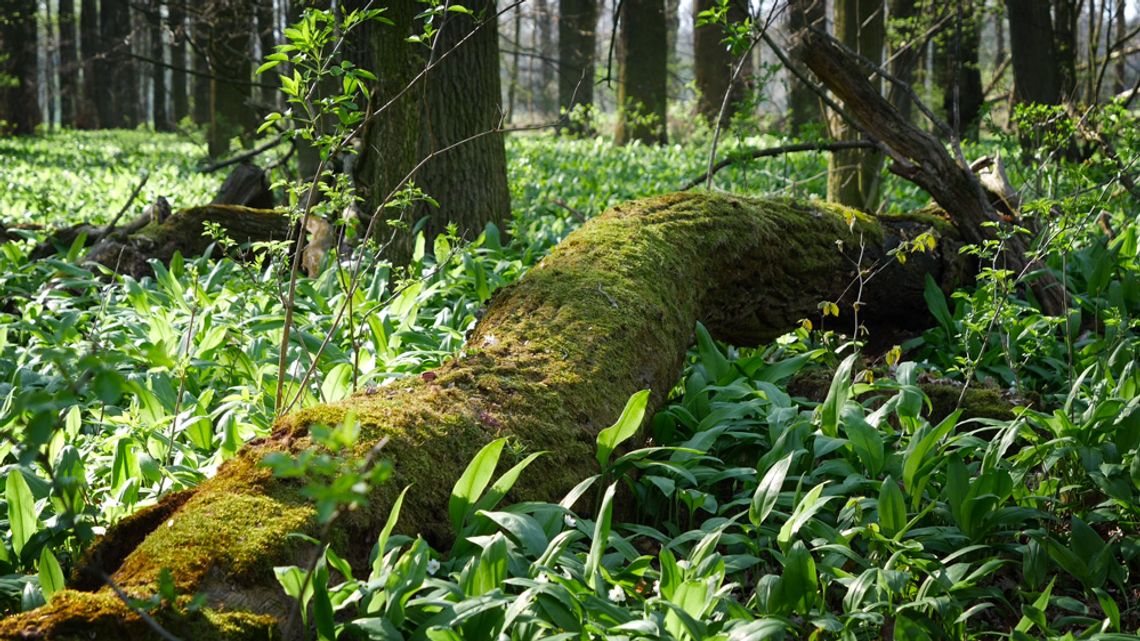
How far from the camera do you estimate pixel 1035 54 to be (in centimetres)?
945

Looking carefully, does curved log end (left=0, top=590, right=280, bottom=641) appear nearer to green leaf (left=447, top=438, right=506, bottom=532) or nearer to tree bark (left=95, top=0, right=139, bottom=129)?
green leaf (left=447, top=438, right=506, bottom=532)

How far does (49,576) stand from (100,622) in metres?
0.49

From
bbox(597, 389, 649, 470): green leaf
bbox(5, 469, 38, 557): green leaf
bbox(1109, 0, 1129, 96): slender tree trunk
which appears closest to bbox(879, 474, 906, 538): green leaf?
bbox(597, 389, 649, 470): green leaf

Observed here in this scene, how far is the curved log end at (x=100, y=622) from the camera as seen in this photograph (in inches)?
71.5

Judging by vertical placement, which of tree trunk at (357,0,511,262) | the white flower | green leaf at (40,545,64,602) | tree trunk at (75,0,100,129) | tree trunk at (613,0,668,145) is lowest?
the white flower

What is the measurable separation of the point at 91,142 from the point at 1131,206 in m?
21.5

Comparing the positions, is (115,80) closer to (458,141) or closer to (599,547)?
(458,141)

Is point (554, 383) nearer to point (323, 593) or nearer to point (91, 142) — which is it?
point (323, 593)

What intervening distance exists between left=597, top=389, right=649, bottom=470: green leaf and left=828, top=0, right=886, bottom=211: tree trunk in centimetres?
479

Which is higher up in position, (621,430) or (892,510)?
(621,430)

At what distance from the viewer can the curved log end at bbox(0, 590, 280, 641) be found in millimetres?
1815

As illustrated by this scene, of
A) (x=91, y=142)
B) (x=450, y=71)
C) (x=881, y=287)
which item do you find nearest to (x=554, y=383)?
(x=881, y=287)

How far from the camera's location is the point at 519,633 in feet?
6.84

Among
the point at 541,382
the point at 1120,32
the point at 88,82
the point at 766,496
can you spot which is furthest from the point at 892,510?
the point at 88,82
